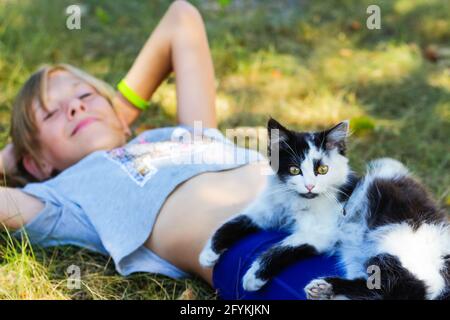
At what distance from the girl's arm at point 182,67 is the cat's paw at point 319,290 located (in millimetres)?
1153

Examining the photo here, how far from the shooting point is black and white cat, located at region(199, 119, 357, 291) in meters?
1.56

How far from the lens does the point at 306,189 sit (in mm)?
1541

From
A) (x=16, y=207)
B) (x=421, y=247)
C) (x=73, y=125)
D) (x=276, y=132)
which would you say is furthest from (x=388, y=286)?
(x=73, y=125)

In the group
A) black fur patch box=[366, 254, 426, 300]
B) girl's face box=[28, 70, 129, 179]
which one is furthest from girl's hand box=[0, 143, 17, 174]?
black fur patch box=[366, 254, 426, 300]

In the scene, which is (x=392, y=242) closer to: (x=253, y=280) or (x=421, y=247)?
(x=421, y=247)

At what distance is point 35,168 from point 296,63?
182cm

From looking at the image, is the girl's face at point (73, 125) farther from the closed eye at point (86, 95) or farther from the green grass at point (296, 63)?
the green grass at point (296, 63)

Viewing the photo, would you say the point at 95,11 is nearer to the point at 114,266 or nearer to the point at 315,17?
the point at 315,17

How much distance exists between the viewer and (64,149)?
7.73 feet

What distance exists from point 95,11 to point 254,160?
2631 mm

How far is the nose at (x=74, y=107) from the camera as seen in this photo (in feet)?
7.65

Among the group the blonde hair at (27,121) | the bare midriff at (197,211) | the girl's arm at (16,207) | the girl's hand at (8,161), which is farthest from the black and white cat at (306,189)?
the girl's hand at (8,161)

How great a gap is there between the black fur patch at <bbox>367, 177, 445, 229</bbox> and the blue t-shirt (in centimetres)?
65

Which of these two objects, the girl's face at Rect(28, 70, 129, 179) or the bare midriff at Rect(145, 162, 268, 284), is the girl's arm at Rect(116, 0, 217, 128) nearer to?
the girl's face at Rect(28, 70, 129, 179)
